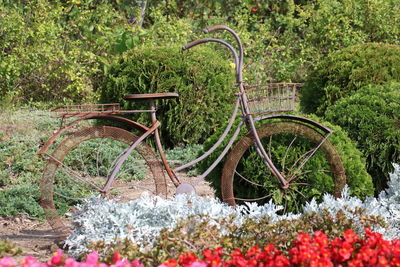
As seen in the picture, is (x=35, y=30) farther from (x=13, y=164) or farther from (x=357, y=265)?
(x=357, y=265)

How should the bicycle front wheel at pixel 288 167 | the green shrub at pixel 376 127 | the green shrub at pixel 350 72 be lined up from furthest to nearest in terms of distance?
the green shrub at pixel 350 72, the green shrub at pixel 376 127, the bicycle front wheel at pixel 288 167

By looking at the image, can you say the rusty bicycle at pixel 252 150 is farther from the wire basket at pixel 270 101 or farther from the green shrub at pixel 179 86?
the green shrub at pixel 179 86

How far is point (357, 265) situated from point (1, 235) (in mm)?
2896

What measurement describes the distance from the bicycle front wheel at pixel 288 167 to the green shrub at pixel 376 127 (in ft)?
2.23

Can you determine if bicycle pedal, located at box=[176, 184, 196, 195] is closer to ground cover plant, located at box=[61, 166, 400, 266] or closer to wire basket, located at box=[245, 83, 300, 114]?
ground cover plant, located at box=[61, 166, 400, 266]

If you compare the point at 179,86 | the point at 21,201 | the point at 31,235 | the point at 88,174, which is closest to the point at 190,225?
the point at 31,235

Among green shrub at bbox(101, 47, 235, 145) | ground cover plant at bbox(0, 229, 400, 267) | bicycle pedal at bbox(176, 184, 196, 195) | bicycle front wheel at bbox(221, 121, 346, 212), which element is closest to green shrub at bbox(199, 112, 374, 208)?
bicycle front wheel at bbox(221, 121, 346, 212)

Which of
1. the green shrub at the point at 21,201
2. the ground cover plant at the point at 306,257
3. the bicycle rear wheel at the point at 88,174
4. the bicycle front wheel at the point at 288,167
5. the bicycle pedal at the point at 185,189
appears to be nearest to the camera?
the ground cover plant at the point at 306,257

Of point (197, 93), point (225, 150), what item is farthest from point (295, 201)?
point (197, 93)

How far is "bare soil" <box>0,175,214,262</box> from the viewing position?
13.2ft

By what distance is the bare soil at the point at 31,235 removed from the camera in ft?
13.2

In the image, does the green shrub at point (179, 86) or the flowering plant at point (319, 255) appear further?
the green shrub at point (179, 86)

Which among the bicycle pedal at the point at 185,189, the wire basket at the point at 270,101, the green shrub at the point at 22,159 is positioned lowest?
the green shrub at the point at 22,159

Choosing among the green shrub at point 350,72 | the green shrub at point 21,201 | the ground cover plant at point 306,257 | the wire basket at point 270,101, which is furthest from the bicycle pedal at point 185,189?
the green shrub at point 350,72
